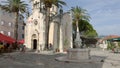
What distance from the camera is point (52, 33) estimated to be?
4550 cm

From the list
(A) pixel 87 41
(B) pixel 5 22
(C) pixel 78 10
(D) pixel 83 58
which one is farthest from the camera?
(A) pixel 87 41

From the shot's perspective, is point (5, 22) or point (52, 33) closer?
→ point (52, 33)

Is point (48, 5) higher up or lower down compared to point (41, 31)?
higher up

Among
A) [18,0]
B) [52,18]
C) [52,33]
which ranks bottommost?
[52,33]

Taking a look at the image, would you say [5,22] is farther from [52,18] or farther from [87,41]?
[87,41]

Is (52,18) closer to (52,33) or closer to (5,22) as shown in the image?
(52,33)

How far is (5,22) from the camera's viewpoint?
57812mm

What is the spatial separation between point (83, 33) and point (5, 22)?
104 feet

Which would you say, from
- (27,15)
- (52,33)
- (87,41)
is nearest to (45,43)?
(52,33)

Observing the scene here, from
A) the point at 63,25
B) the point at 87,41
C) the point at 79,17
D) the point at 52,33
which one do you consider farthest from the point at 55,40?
the point at 87,41

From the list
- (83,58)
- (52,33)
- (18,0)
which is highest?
(18,0)

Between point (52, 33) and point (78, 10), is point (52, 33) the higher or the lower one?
the lower one

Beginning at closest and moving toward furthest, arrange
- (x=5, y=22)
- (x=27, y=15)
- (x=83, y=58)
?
(x=83, y=58) < (x=27, y=15) < (x=5, y=22)

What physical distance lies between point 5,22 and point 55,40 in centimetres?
1754
